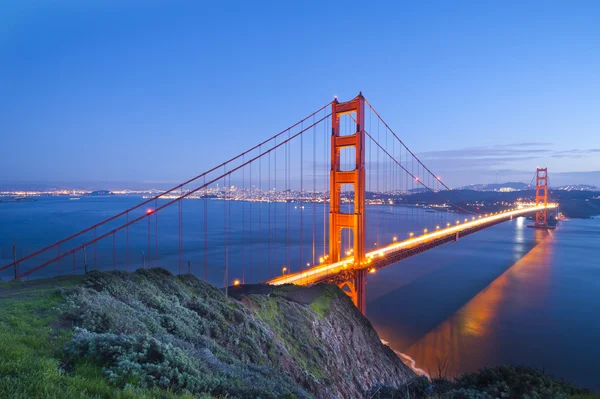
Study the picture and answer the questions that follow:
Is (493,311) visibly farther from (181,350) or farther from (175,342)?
(181,350)

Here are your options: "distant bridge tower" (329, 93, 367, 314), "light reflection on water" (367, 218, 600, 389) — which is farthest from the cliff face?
"distant bridge tower" (329, 93, 367, 314)

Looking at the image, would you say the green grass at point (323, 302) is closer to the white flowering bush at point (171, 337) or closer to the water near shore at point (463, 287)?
the white flowering bush at point (171, 337)

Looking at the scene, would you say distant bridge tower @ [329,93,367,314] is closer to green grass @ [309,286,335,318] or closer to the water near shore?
the water near shore

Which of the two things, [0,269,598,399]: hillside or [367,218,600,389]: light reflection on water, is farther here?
[367,218,600,389]: light reflection on water

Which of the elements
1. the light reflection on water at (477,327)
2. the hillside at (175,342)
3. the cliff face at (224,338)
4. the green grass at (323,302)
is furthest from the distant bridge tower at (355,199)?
the hillside at (175,342)

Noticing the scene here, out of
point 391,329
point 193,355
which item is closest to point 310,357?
point 193,355
